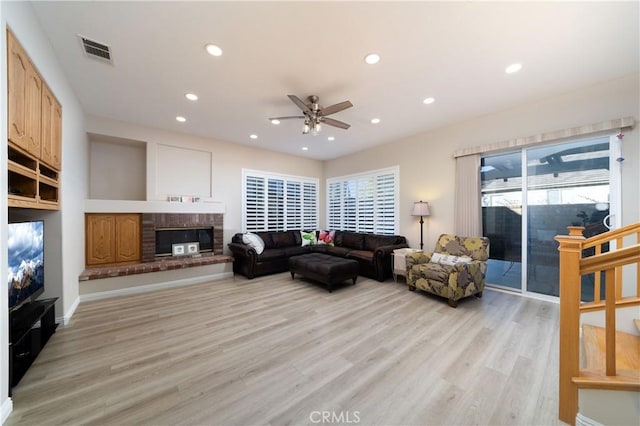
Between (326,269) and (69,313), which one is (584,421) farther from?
(69,313)

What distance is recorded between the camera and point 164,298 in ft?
11.6

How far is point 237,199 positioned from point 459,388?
5.11 metres

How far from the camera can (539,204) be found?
3527mm

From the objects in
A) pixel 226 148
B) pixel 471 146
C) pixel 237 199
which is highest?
pixel 226 148

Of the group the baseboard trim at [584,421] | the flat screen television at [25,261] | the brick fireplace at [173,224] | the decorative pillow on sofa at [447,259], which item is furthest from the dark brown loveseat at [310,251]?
the baseboard trim at [584,421]

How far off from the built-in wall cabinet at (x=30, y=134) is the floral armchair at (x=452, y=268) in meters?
4.44

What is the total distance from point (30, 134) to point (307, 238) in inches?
187

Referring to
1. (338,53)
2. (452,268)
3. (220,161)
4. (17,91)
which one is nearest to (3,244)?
(17,91)

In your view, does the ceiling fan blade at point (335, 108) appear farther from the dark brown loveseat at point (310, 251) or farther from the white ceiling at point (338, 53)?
the dark brown loveseat at point (310, 251)

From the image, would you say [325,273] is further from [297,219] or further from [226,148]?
[226,148]

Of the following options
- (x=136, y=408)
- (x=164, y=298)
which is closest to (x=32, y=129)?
(x=136, y=408)

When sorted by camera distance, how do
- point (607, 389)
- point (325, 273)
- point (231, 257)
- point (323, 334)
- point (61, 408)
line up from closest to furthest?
point (607, 389) < point (61, 408) < point (323, 334) < point (325, 273) < point (231, 257)

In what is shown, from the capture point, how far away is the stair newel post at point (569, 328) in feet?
4.60

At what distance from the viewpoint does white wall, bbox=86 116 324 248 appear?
4223 mm
